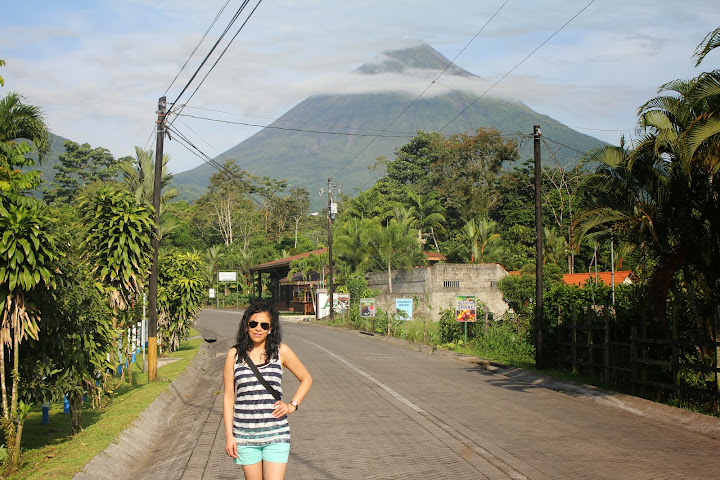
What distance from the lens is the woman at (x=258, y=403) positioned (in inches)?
205

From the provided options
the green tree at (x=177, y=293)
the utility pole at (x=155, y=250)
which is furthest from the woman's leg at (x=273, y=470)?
the green tree at (x=177, y=293)

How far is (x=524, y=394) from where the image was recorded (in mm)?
15047

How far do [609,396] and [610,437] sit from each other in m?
3.95

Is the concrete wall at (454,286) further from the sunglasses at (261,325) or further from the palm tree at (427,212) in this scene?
the sunglasses at (261,325)

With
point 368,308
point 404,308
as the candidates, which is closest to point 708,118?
point 404,308

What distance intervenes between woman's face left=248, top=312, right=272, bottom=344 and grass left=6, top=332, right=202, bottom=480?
3585mm

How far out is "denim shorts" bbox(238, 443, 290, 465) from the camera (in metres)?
5.21

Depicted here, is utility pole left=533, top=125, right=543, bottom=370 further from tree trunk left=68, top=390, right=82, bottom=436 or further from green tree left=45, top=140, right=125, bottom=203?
green tree left=45, top=140, right=125, bottom=203

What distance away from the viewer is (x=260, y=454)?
17.2 feet

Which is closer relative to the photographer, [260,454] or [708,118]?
[260,454]

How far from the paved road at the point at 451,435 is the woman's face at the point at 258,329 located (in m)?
3.01

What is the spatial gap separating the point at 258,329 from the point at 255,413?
623 millimetres

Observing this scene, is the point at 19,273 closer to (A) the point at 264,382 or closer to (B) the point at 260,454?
(A) the point at 264,382

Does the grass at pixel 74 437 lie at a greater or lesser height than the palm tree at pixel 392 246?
lesser
